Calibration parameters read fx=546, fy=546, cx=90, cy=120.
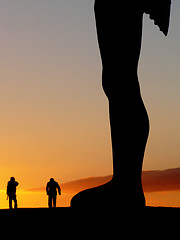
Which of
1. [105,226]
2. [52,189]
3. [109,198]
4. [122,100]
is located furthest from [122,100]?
[52,189]

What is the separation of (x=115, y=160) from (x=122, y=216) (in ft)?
1.57

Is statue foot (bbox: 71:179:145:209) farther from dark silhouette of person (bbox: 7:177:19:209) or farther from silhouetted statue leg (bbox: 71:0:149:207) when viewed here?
dark silhouette of person (bbox: 7:177:19:209)

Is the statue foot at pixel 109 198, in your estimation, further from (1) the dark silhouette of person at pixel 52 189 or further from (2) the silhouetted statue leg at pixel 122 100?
(1) the dark silhouette of person at pixel 52 189

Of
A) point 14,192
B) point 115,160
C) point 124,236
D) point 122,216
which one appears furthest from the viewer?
point 14,192

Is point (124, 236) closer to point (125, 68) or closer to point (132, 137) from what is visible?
point (132, 137)

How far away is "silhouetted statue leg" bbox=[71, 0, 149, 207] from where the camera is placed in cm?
430

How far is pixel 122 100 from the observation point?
441 centimetres

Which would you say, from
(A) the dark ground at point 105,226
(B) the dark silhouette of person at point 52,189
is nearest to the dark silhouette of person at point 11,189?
(B) the dark silhouette of person at point 52,189

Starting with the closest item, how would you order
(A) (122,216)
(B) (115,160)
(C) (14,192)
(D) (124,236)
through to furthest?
1. (D) (124,236)
2. (A) (122,216)
3. (B) (115,160)
4. (C) (14,192)

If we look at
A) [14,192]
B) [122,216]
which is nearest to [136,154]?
[122,216]

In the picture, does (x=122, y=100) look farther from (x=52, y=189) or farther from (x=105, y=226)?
(x=52, y=189)

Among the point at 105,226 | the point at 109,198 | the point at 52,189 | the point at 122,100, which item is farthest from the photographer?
the point at 52,189

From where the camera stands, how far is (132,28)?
14.7ft

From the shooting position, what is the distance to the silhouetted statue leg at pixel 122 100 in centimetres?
430
